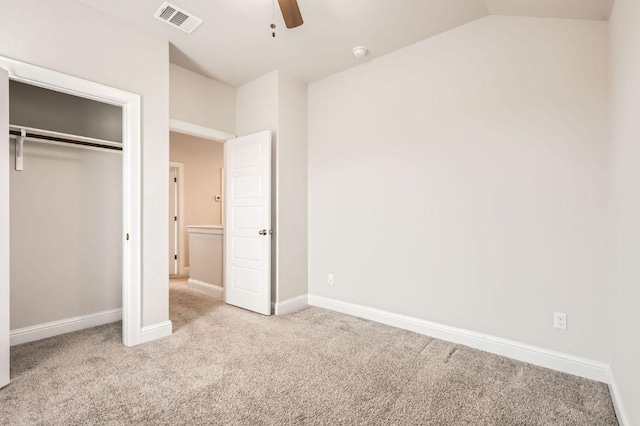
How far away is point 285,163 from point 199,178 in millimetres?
3065

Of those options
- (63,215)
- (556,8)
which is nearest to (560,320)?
(556,8)

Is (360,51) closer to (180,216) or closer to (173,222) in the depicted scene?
(180,216)

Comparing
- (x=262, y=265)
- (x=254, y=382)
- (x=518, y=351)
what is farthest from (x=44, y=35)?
(x=518, y=351)

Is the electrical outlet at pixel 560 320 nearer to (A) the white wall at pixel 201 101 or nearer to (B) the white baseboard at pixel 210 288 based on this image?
(B) the white baseboard at pixel 210 288

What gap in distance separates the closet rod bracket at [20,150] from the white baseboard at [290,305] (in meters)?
2.66

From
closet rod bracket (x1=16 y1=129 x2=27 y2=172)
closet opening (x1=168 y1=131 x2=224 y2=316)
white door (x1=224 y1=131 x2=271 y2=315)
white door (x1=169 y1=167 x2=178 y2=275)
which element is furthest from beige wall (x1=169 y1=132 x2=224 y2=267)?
closet rod bracket (x1=16 y1=129 x2=27 y2=172)

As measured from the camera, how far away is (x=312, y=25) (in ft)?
9.11

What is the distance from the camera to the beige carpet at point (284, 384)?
1.78 meters

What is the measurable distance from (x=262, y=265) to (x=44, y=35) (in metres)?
2.63

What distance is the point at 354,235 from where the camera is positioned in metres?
3.56

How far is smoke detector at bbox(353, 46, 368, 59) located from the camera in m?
3.14

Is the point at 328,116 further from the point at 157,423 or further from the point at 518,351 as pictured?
the point at 157,423

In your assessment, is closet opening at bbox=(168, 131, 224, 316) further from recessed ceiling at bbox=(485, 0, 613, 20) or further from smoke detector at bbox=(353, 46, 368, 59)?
recessed ceiling at bbox=(485, 0, 613, 20)

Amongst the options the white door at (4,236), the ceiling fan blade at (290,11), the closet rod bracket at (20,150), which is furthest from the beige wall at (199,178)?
the ceiling fan blade at (290,11)
